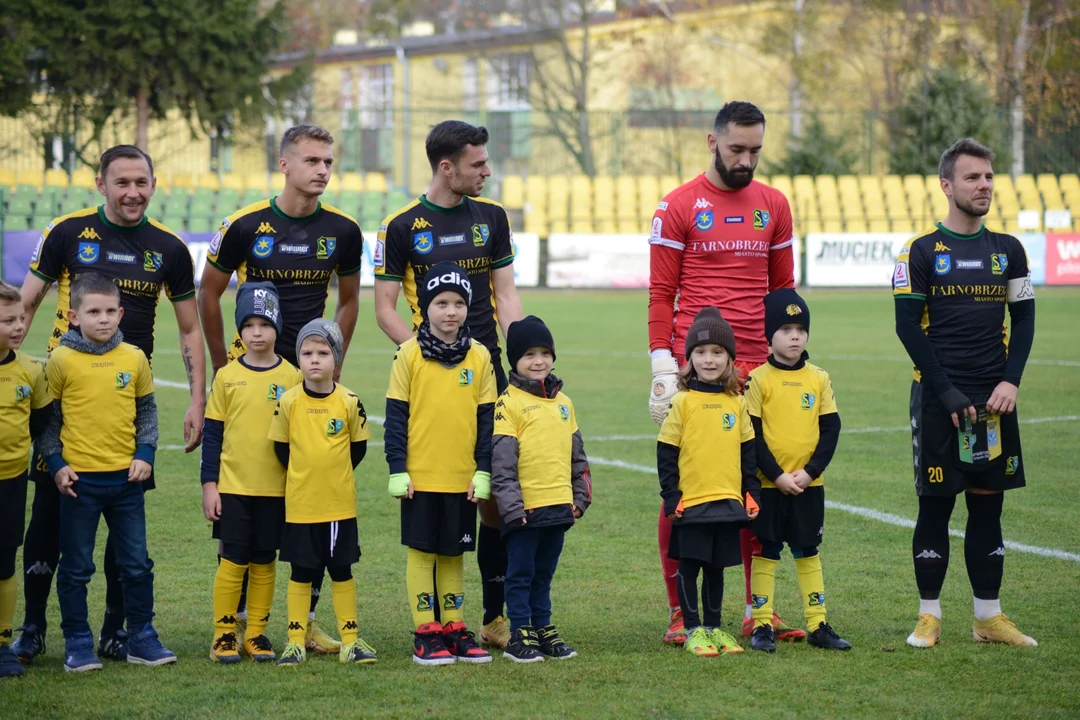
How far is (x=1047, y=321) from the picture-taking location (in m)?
22.1

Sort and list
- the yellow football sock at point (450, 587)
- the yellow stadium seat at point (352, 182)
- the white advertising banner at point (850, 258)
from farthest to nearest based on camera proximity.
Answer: the yellow stadium seat at point (352, 182) → the white advertising banner at point (850, 258) → the yellow football sock at point (450, 587)

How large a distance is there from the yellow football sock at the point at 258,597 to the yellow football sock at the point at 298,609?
0.11m

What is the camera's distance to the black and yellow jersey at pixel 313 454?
5383mm

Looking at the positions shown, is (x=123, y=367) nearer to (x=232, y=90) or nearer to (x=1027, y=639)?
(x=1027, y=639)

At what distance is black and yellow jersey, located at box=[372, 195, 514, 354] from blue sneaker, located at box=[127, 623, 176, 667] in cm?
182

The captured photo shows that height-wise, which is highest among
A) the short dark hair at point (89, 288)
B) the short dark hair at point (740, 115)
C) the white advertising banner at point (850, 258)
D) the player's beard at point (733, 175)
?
the white advertising banner at point (850, 258)

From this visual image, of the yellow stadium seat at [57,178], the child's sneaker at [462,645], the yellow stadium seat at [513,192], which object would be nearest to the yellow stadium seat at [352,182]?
the yellow stadium seat at [513,192]

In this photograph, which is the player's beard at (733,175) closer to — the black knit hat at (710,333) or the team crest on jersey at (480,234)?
the black knit hat at (710,333)

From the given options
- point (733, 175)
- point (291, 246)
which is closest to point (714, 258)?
point (733, 175)

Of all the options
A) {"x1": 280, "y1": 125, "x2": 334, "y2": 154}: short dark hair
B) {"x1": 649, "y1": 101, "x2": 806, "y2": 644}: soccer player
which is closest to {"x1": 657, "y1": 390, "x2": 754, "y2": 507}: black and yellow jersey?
{"x1": 649, "y1": 101, "x2": 806, "y2": 644}: soccer player

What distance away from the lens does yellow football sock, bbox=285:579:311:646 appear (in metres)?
5.45

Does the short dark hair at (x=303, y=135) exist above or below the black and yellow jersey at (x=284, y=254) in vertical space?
above

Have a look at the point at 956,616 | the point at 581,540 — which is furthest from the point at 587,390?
the point at 956,616

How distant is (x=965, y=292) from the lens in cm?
577
